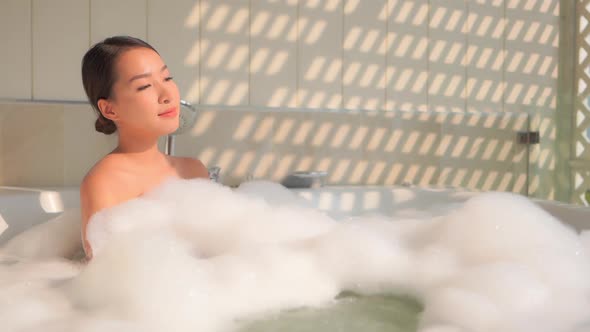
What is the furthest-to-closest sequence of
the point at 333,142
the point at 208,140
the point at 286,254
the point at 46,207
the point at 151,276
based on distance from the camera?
the point at 333,142 < the point at 208,140 < the point at 46,207 < the point at 286,254 < the point at 151,276

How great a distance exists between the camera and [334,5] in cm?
253

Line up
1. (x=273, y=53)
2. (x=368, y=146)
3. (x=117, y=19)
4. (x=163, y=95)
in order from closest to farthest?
(x=163, y=95) → (x=117, y=19) → (x=273, y=53) → (x=368, y=146)

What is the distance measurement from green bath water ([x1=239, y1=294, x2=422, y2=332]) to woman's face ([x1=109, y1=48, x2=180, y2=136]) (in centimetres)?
56

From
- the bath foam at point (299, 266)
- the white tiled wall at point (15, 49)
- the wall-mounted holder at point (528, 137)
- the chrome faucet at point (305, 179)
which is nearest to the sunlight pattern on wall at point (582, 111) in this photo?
the wall-mounted holder at point (528, 137)

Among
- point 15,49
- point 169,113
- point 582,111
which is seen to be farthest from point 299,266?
point 582,111

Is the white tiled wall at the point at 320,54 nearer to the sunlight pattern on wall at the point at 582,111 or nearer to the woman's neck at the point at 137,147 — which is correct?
the woman's neck at the point at 137,147

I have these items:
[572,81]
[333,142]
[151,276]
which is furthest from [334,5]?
[151,276]

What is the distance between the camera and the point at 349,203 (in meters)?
2.25

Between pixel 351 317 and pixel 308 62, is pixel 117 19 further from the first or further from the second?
pixel 351 317

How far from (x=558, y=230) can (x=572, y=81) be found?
1998 mm

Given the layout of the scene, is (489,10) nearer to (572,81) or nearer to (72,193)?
(572,81)

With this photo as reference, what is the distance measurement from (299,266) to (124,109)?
0.54 metres

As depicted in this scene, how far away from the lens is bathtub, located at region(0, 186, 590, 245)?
1.76 metres

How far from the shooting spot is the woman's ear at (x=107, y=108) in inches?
49.3
